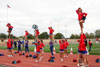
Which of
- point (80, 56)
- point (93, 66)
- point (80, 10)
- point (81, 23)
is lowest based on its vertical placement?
point (93, 66)

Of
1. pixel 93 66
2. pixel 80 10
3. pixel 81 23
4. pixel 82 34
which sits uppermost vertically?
pixel 80 10

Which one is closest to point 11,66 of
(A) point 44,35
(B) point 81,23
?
(B) point 81,23

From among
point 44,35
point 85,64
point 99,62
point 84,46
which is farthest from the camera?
point 44,35

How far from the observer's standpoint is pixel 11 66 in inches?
356

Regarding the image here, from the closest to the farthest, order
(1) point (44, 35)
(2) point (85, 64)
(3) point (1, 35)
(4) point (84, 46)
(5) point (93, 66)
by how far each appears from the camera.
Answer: (4) point (84, 46) < (2) point (85, 64) < (5) point (93, 66) < (1) point (44, 35) < (3) point (1, 35)

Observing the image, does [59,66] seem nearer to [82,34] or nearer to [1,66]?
[82,34]

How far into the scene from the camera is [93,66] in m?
8.67

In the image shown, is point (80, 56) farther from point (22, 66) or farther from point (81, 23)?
point (22, 66)

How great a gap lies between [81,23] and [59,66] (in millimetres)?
3316

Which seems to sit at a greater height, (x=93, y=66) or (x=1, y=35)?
(x=1, y=35)

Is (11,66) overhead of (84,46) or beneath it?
beneath

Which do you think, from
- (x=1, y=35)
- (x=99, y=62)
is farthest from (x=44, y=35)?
(x=99, y=62)

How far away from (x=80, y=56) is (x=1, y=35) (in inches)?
3819

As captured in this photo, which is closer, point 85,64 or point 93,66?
point 85,64
